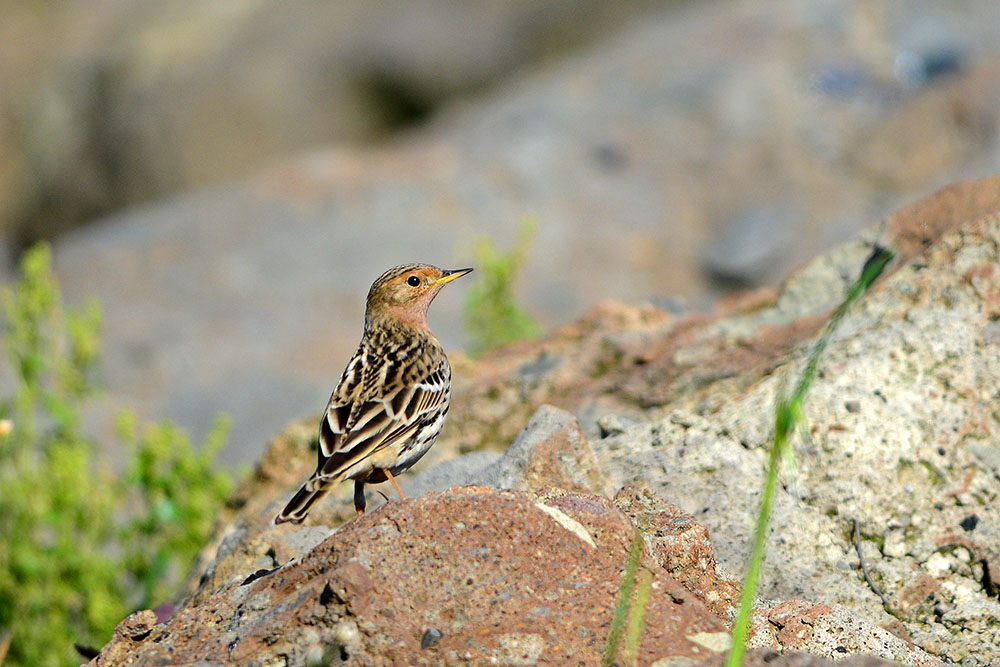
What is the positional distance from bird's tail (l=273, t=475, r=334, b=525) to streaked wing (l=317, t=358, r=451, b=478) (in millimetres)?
37

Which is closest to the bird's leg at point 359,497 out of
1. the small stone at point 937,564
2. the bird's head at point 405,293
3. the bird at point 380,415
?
the bird at point 380,415

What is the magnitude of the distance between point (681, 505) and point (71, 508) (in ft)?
14.7

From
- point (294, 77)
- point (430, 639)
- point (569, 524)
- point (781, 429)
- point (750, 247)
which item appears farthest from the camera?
point (294, 77)

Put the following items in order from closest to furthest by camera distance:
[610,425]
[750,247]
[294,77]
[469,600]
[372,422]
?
[469,600] → [372,422] → [610,425] → [750,247] → [294,77]

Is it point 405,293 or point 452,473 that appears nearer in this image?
point 452,473

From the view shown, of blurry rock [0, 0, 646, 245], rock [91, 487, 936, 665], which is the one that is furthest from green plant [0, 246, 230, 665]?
blurry rock [0, 0, 646, 245]

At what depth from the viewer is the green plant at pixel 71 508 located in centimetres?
749

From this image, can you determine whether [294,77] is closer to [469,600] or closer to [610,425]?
[610,425]

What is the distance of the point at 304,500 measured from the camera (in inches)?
176

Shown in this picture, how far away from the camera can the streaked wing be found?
4668 millimetres

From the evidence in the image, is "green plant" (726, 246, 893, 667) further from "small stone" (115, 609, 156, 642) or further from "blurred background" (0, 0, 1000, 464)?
"blurred background" (0, 0, 1000, 464)

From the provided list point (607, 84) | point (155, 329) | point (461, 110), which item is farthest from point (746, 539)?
point (461, 110)

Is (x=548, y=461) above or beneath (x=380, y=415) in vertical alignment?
beneath

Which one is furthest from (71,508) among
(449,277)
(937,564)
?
(937,564)
